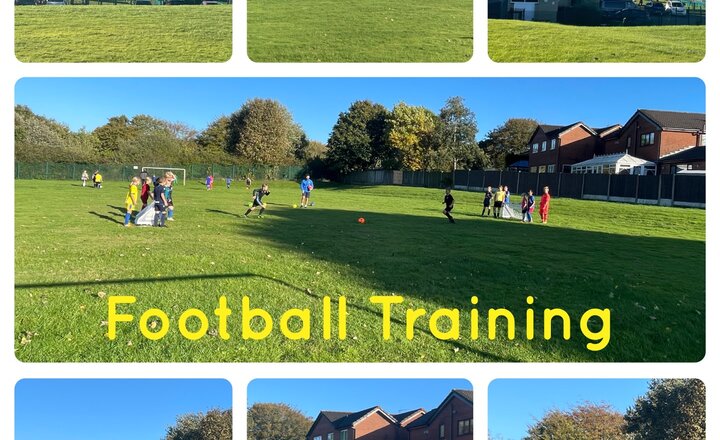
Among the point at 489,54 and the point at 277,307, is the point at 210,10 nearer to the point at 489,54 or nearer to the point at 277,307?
the point at 489,54

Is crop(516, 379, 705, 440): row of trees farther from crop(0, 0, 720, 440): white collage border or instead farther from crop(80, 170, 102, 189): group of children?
crop(80, 170, 102, 189): group of children

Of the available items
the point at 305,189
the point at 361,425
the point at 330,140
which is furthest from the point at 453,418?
the point at 305,189

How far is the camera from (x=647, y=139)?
8.33 meters

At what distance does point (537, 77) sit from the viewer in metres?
4.00

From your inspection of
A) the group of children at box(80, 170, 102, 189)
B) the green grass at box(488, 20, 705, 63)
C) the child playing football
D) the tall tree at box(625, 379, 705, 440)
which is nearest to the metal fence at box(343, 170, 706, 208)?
the child playing football

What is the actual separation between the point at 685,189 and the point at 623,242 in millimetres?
1861

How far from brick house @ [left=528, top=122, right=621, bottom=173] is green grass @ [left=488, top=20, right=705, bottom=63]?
6.64 ft

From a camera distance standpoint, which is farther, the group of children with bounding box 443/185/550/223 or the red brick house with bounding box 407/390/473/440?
the group of children with bounding box 443/185/550/223

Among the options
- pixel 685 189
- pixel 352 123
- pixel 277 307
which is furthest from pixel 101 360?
pixel 685 189

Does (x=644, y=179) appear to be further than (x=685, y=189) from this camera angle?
Yes

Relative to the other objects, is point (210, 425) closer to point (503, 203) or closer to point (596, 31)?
point (596, 31)

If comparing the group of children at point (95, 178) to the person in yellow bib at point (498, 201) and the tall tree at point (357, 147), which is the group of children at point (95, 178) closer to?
the tall tree at point (357, 147)

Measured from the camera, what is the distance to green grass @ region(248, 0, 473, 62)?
13.7 feet

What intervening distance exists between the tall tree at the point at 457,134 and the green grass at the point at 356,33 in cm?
93
